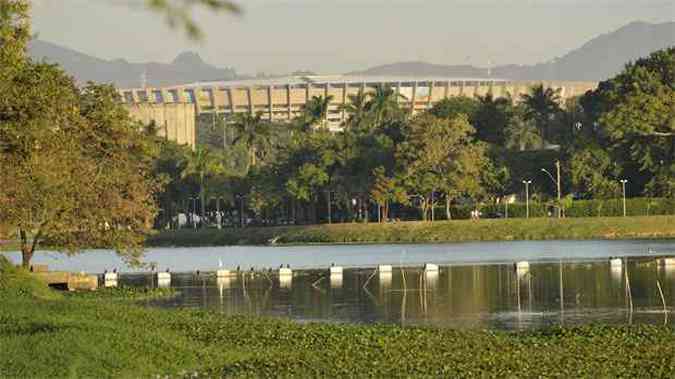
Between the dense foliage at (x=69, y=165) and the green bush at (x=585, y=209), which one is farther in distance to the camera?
the green bush at (x=585, y=209)

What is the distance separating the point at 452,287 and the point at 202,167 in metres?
93.6

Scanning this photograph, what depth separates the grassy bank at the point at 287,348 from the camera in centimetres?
3033

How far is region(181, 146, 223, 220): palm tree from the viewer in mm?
160875

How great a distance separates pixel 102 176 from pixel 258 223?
110375mm

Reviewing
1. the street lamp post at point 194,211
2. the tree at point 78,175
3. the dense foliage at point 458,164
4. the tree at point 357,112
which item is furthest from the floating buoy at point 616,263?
the tree at point 357,112

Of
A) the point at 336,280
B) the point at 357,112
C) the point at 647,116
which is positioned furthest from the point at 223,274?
the point at 357,112

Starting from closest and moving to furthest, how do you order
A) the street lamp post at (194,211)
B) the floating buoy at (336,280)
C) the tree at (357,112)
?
the floating buoy at (336,280) → the street lamp post at (194,211) → the tree at (357,112)

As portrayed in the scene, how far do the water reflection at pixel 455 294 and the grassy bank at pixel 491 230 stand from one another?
4621 centimetres

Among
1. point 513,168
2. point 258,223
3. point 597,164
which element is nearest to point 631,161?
point 597,164

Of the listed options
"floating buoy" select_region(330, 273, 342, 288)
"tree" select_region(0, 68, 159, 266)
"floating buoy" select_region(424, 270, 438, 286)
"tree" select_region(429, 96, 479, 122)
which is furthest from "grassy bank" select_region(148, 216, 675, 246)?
"tree" select_region(0, 68, 159, 266)

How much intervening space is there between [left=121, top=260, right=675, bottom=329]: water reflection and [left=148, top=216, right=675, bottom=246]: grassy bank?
46.2 meters

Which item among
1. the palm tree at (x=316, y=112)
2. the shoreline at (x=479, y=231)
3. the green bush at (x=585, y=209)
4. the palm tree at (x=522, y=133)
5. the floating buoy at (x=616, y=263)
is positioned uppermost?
the palm tree at (x=316, y=112)

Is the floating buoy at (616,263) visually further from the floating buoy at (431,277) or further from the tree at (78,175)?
the tree at (78,175)

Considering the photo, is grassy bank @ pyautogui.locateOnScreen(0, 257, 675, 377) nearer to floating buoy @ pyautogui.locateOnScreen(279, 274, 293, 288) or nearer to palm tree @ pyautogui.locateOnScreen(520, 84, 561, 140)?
floating buoy @ pyautogui.locateOnScreen(279, 274, 293, 288)
